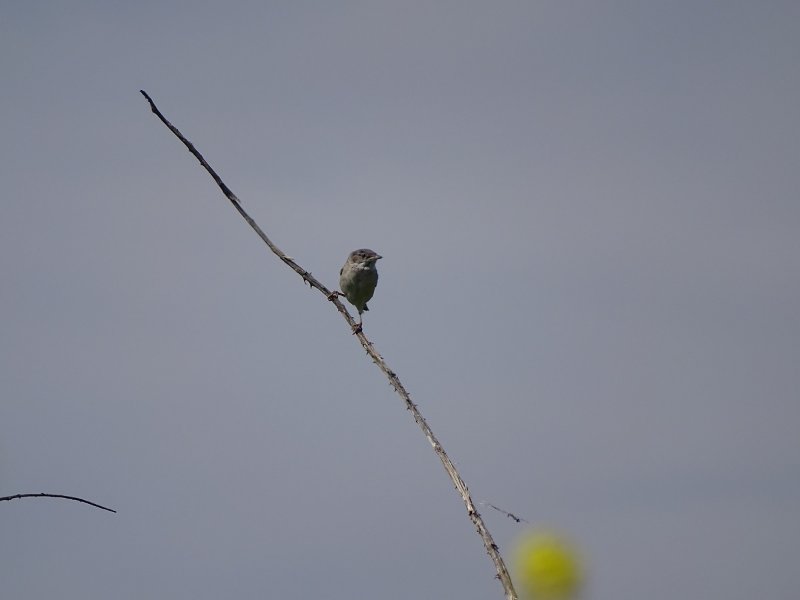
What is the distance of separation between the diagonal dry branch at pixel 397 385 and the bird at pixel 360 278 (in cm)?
1292

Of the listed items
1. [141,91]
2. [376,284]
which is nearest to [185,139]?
[141,91]

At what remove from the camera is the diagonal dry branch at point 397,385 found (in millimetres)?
4375

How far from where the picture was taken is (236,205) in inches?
263

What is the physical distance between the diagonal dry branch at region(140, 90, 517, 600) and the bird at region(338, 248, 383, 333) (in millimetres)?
12918

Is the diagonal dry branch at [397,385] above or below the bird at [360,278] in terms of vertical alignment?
below

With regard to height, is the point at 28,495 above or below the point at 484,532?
above

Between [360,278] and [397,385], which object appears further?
[360,278]

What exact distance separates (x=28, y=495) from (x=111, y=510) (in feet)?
1.84

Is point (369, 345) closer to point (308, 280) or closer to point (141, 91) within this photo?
point (308, 280)

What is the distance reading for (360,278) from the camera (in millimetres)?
20656

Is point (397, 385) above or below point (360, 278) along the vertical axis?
below

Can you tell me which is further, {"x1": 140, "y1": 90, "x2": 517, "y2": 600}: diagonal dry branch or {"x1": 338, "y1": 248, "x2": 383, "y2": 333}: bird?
{"x1": 338, "y1": 248, "x2": 383, "y2": 333}: bird

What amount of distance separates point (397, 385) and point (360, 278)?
14881 mm

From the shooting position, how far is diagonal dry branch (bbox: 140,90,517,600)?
14.4 ft
